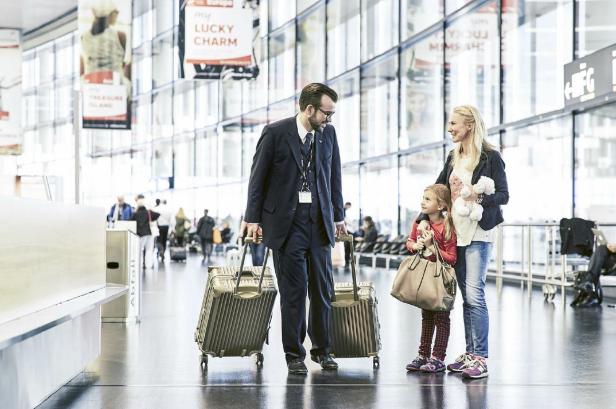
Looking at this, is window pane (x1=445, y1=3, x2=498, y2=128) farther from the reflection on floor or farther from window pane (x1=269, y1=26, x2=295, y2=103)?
window pane (x1=269, y1=26, x2=295, y2=103)

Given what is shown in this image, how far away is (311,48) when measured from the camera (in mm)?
30125

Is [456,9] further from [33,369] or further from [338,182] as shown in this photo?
[33,369]

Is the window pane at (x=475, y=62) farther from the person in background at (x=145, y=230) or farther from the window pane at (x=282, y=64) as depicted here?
the window pane at (x=282, y=64)

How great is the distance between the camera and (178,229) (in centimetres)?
2755

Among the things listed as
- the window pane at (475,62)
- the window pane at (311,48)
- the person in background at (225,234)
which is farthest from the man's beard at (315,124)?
the person in background at (225,234)

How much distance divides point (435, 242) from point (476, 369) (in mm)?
760

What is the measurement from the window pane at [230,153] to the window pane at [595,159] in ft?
72.6

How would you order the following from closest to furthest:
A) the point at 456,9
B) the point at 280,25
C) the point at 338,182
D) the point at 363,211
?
the point at 338,182 < the point at 456,9 < the point at 363,211 < the point at 280,25

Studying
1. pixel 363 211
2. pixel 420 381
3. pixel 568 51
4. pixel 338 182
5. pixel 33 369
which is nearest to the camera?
pixel 33 369

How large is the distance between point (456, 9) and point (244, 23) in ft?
15.6

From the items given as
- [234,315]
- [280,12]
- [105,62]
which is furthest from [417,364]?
[280,12]

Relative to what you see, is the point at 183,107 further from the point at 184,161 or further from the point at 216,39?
the point at 216,39

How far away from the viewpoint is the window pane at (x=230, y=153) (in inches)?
1451

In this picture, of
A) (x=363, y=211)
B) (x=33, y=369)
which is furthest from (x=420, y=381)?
(x=363, y=211)
